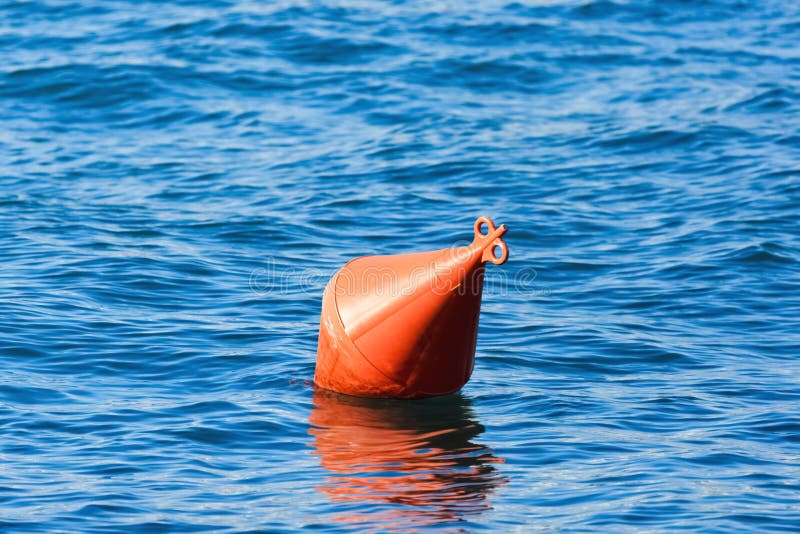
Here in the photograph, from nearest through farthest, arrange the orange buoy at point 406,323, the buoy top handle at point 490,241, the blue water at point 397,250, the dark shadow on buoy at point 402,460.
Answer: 1. the dark shadow on buoy at point 402,460
2. the blue water at point 397,250
3. the buoy top handle at point 490,241
4. the orange buoy at point 406,323

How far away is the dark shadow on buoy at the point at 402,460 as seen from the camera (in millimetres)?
6078

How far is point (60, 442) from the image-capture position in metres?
7.14

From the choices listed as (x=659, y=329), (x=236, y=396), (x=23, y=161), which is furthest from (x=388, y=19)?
(x=236, y=396)

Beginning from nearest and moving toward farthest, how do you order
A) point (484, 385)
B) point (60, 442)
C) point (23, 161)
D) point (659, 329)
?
1. point (60, 442)
2. point (484, 385)
3. point (659, 329)
4. point (23, 161)

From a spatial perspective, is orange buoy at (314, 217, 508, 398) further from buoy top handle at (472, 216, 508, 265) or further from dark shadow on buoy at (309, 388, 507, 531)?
dark shadow on buoy at (309, 388, 507, 531)

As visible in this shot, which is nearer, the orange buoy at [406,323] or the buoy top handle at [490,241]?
the buoy top handle at [490,241]

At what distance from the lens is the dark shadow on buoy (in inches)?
239

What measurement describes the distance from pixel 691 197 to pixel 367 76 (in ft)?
24.7

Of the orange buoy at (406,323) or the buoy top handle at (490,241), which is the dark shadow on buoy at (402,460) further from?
the buoy top handle at (490,241)

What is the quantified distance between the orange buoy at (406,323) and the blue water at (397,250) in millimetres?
239

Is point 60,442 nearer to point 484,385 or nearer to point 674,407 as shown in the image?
point 484,385

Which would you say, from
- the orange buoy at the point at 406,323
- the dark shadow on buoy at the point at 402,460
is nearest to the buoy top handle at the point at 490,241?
the orange buoy at the point at 406,323

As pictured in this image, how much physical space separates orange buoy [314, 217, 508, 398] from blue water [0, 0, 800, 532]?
9.4 inches

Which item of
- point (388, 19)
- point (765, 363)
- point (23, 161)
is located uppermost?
point (388, 19)
